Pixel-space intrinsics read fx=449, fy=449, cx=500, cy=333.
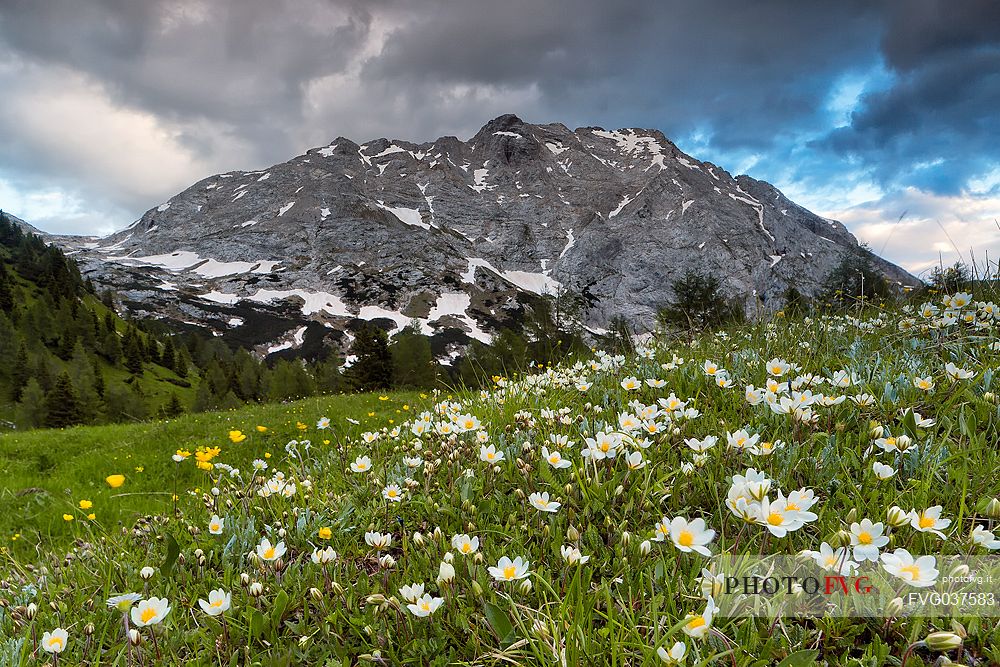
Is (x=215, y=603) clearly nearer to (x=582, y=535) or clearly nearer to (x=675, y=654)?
(x=582, y=535)

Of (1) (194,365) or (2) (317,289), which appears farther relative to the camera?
(2) (317,289)

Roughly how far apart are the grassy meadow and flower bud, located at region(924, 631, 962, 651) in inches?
0.5

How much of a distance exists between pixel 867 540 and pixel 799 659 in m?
0.52

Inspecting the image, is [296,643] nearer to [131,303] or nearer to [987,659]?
[987,659]

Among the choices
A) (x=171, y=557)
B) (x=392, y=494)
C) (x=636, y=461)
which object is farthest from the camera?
(x=392, y=494)

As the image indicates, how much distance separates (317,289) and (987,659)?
685 feet

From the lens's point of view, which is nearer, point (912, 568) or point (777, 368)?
point (912, 568)

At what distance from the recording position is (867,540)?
1.53 metres

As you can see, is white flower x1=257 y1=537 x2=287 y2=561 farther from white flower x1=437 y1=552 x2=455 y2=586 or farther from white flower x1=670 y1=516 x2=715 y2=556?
white flower x1=670 y1=516 x2=715 y2=556

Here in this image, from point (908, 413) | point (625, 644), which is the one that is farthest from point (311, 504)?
point (908, 413)

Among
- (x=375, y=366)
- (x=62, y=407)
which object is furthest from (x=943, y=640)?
(x=62, y=407)

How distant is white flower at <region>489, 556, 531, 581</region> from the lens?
66.9 inches

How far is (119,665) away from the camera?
6.27 feet

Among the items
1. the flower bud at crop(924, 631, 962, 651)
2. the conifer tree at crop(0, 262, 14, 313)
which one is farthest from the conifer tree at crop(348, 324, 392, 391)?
the conifer tree at crop(0, 262, 14, 313)
